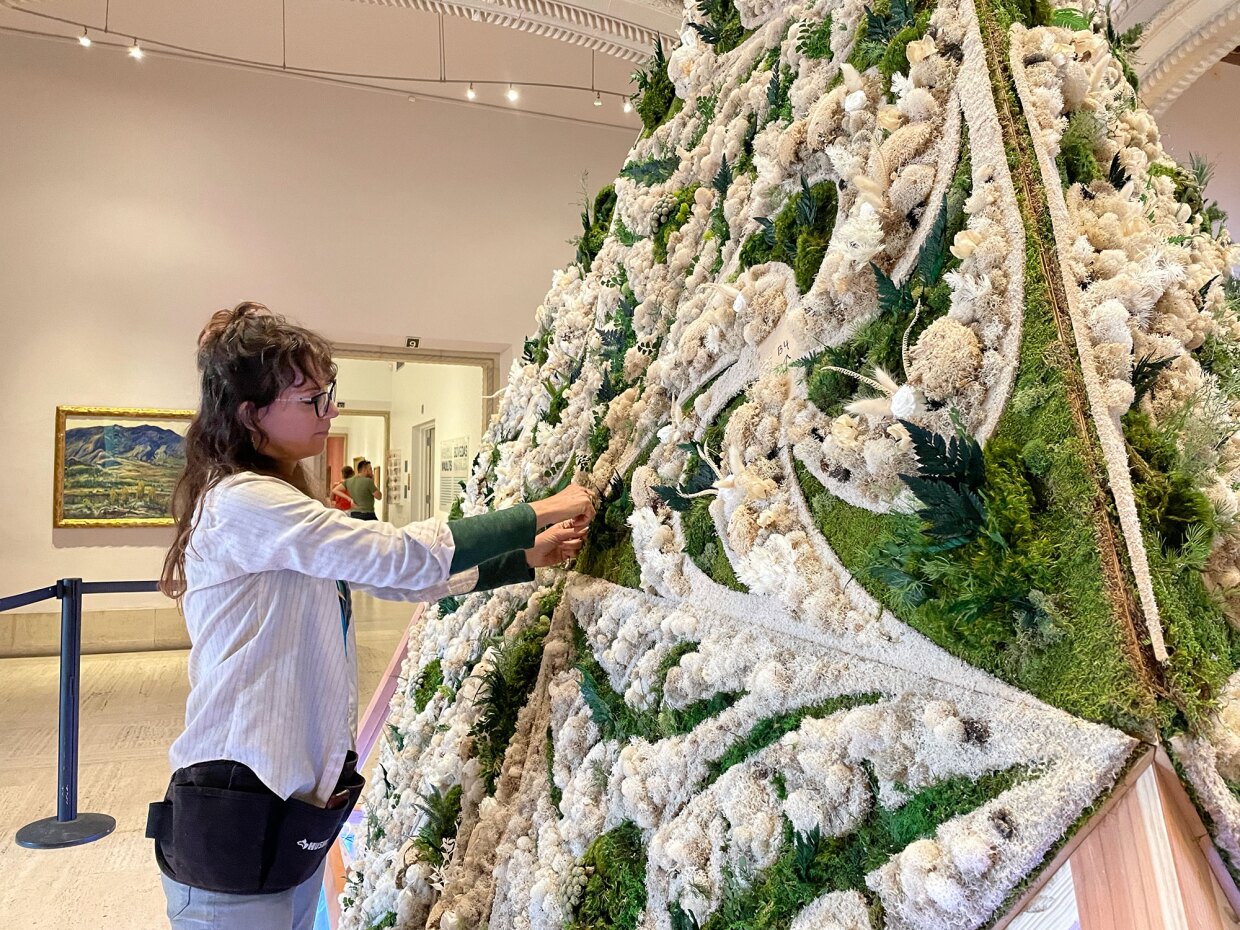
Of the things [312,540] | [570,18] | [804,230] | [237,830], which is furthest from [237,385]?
[570,18]

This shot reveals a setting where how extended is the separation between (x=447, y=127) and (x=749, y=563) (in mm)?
7327

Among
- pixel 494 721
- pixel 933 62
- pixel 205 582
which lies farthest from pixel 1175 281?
pixel 205 582

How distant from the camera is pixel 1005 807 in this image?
67 cm

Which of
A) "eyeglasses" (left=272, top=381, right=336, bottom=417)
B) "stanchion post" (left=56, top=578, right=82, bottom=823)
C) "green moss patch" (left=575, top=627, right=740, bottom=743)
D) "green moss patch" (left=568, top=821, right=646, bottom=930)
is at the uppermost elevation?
"eyeglasses" (left=272, top=381, right=336, bottom=417)

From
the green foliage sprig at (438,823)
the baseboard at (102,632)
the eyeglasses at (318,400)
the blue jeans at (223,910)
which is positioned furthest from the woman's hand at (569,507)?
the baseboard at (102,632)

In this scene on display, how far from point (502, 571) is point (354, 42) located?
6.17m

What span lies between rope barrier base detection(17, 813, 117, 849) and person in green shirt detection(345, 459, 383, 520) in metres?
5.07

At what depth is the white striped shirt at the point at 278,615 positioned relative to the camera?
127 cm

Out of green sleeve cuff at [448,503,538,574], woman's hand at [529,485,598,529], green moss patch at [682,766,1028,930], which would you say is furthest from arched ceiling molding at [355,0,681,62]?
green moss patch at [682,766,1028,930]

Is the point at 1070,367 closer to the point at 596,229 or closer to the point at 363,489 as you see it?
the point at 596,229

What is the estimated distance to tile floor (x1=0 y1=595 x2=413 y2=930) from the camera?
2.88m

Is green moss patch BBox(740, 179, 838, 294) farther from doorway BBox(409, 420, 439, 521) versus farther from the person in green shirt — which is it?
A: the person in green shirt

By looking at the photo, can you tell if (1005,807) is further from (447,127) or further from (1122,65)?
(447,127)

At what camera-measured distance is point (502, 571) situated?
1592mm
